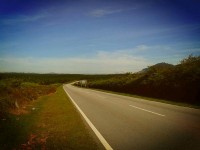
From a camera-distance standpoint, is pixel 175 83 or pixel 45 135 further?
pixel 175 83

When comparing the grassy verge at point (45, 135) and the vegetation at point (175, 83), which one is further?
the vegetation at point (175, 83)

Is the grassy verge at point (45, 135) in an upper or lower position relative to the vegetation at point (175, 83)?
lower

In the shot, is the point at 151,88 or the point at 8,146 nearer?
the point at 8,146

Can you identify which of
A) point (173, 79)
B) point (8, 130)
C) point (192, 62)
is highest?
point (192, 62)

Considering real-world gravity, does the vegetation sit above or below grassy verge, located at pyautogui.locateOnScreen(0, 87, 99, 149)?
above

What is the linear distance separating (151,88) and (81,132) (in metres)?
22.9

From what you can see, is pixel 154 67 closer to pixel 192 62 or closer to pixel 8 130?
pixel 192 62

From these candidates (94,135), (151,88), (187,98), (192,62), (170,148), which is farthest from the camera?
(151,88)

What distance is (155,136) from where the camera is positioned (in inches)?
309

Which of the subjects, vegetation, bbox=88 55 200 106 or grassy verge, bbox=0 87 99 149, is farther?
vegetation, bbox=88 55 200 106

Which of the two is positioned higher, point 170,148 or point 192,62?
point 192,62

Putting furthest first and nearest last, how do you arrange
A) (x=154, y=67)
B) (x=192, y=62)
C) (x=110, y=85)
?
1. (x=110, y=85)
2. (x=154, y=67)
3. (x=192, y=62)

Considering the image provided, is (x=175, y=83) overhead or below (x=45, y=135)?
overhead

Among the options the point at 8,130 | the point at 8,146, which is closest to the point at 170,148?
the point at 8,146
